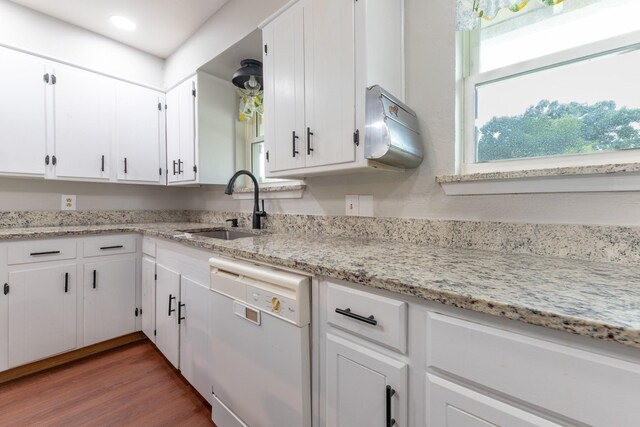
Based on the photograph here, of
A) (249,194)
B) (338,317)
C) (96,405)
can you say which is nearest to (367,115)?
(338,317)

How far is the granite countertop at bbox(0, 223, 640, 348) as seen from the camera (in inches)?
19.6

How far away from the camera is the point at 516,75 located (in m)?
1.15

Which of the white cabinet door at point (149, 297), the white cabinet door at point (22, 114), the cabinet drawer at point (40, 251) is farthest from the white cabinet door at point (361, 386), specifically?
the white cabinet door at point (22, 114)

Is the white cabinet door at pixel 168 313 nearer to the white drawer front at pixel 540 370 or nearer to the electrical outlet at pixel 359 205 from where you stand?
the electrical outlet at pixel 359 205

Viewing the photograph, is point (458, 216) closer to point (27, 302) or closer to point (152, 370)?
point (152, 370)

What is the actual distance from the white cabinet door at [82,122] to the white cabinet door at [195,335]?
56.8 inches

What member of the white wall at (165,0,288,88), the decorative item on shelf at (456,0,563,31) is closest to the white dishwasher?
the decorative item on shelf at (456,0,563,31)

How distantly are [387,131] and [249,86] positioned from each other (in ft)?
5.05

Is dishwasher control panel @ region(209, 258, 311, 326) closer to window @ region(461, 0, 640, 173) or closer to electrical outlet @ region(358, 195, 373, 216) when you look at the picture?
electrical outlet @ region(358, 195, 373, 216)

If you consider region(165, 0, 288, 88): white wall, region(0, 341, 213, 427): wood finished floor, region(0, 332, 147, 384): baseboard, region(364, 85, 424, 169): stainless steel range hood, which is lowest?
region(0, 341, 213, 427): wood finished floor

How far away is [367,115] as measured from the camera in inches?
45.1

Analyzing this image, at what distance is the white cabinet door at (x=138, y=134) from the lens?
2.43 metres

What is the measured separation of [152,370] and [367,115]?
81.7 inches

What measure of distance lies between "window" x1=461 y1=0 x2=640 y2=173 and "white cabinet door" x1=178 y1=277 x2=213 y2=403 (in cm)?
147
